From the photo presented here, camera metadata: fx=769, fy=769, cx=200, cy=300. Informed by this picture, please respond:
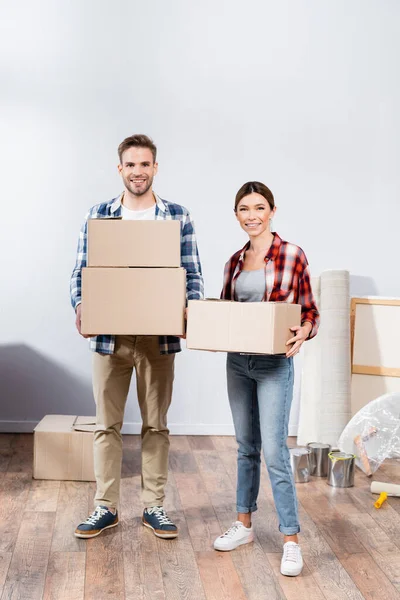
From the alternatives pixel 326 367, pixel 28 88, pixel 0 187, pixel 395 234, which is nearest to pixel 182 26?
pixel 28 88

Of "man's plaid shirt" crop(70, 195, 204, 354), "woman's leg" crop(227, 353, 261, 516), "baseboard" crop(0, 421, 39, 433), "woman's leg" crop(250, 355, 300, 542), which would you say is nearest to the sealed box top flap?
"baseboard" crop(0, 421, 39, 433)

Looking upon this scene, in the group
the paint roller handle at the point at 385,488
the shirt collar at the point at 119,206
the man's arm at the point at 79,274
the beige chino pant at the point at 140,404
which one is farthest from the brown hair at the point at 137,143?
the paint roller handle at the point at 385,488

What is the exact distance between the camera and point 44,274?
14.0 ft

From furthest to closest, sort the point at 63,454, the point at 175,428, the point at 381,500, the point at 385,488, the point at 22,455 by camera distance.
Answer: the point at 175,428 → the point at 22,455 → the point at 63,454 → the point at 385,488 → the point at 381,500

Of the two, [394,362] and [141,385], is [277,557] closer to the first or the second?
[141,385]

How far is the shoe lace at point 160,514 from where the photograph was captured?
2.73m

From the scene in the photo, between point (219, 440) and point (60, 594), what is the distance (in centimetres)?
212

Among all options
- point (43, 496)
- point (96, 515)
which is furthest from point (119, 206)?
point (43, 496)

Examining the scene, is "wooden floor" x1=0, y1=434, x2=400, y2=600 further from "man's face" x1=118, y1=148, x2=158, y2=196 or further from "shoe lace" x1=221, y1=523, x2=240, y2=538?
"man's face" x1=118, y1=148, x2=158, y2=196

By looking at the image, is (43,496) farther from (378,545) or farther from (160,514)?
(378,545)

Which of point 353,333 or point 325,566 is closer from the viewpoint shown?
point 325,566

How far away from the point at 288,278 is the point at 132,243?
0.50 m

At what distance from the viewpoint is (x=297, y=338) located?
92.4 inches

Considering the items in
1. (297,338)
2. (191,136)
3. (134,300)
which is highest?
(191,136)
